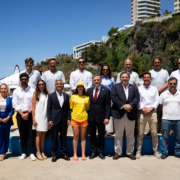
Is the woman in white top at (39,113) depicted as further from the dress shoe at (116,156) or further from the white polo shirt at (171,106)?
the white polo shirt at (171,106)

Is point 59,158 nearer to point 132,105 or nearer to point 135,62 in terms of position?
point 132,105

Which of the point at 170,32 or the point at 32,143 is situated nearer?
the point at 32,143

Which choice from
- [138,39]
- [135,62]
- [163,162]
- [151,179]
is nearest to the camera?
[151,179]

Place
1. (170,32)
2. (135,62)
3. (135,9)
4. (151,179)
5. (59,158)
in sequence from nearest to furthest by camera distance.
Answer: (151,179), (59,158), (170,32), (135,62), (135,9)

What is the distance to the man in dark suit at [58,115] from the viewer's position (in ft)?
12.9

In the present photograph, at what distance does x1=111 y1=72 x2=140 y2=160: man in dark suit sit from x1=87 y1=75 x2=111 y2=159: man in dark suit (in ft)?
0.57

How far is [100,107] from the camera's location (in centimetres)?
399

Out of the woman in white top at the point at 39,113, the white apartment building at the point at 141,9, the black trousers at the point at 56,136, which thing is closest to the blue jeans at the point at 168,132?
the black trousers at the point at 56,136

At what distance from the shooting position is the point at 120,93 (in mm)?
3992

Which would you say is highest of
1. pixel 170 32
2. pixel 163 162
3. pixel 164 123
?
pixel 170 32

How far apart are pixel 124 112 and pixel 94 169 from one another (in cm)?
135

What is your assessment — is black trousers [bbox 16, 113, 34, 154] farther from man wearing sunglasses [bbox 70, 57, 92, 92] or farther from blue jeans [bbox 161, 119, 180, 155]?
blue jeans [bbox 161, 119, 180, 155]

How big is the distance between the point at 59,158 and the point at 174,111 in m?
2.87

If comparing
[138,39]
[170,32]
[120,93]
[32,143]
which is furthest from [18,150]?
[138,39]
